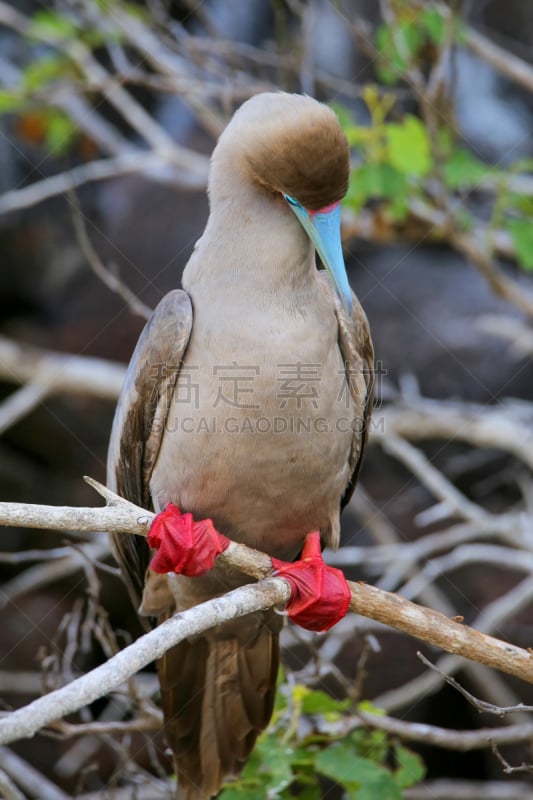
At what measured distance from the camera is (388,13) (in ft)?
15.4

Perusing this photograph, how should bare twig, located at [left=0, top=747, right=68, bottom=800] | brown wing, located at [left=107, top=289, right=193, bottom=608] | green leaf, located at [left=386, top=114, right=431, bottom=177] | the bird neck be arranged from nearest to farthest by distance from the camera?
the bird neck → brown wing, located at [left=107, top=289, right=193, bottom=608] → bare twig, located at [left=0, top=747, right=68, bottom=800] → green leaf, located at [left=386, top=114, right=431, bottom=177]

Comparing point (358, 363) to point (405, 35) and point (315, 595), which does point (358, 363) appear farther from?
point (405, 35)

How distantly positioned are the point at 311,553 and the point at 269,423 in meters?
0.59

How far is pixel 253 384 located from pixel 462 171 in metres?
2.17

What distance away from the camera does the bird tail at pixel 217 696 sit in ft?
11.1

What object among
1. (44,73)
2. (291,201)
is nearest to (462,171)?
(291,201)

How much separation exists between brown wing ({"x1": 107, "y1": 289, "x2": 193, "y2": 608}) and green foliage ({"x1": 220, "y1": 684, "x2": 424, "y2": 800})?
78 centimetres

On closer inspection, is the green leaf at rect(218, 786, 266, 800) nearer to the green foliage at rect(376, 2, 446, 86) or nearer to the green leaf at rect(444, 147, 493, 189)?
the green leaf at rect(444, 147, 493, 189)

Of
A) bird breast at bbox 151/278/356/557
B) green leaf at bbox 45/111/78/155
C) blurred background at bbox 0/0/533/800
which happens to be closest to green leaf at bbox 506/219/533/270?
blurred background at bbox 0/0/533/800

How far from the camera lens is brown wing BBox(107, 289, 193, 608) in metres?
3.04

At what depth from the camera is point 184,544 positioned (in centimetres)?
294

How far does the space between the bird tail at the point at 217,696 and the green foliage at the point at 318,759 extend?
3.1 inches

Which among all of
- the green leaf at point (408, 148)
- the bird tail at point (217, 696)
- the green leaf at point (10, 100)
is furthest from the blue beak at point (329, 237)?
the green leaf at point (10, 100)

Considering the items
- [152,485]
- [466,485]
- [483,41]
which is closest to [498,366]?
[466,485]
